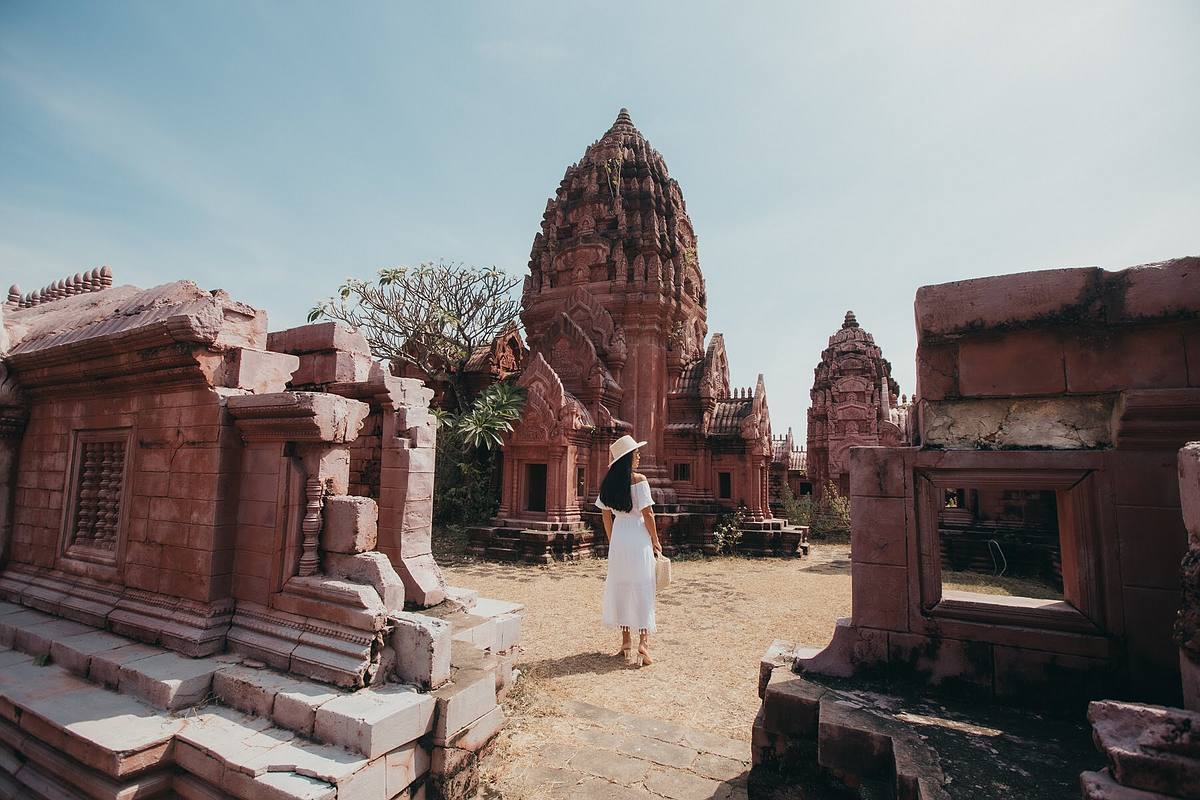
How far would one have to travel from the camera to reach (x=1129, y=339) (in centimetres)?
305

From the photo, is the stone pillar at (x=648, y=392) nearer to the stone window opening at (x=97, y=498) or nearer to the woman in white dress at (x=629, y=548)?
the woman in white dress at (x=629, y=548)

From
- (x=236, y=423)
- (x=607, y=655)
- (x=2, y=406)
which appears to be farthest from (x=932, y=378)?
(x=2, y=406)

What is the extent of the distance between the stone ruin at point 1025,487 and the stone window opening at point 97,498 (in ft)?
17.6

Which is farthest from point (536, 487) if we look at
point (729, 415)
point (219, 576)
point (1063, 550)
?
point (1063, 550)

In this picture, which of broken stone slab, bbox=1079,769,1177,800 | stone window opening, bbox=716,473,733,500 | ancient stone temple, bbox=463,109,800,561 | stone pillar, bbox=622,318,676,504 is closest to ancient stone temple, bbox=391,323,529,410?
ancient stone temple, bbox=463,109,800,561

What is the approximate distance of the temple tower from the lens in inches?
611

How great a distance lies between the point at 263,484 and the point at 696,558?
11.6m

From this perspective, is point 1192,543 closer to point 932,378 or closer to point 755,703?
point 932,378

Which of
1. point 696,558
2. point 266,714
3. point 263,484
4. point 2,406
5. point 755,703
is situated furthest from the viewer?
point 696,558

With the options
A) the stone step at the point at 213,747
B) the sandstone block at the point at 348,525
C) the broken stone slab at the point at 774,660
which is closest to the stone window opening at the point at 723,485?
the broken stone slab at the point at 774,660

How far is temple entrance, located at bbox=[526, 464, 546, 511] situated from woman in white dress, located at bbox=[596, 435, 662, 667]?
841 cm

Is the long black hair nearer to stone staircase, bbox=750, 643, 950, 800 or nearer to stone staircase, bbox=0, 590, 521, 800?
stone staircase, bbox=0, 590, 521, 800

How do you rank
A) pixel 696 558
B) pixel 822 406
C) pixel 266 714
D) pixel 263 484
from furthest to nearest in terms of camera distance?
pixel 822 406 → pixel 696 558 → pixel 263 484 → pixel 266 714

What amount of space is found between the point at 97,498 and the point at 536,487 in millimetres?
10257
